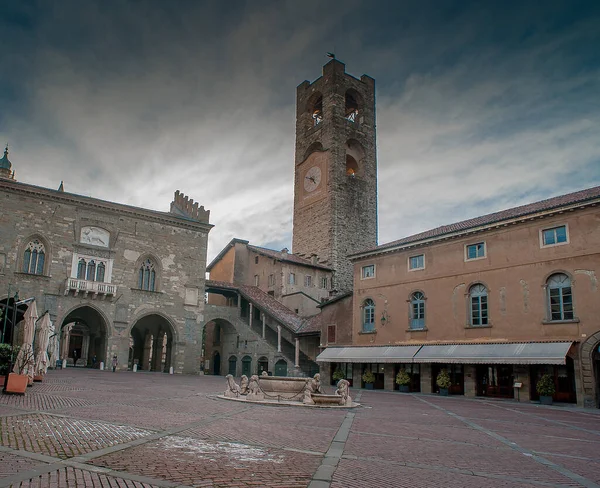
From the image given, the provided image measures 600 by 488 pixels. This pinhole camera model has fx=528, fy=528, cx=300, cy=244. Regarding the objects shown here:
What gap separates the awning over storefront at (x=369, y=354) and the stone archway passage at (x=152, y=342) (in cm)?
1426

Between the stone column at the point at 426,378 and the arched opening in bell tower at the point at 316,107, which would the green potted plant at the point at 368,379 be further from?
the arched opening in bell tower at the point at 316,107

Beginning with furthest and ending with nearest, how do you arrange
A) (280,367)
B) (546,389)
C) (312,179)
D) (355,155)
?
1. (355,155)
2. (312,179)
3. (280,367)
4. (546,389)

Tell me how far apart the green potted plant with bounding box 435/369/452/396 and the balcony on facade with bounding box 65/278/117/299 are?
2319 cm

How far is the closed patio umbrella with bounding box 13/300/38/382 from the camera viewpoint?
1588 cm

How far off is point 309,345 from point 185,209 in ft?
54.9

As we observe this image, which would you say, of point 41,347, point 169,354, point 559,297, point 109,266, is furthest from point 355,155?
point 41,347

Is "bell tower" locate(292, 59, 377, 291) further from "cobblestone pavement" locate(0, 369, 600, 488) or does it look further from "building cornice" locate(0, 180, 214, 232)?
"cobblestone pavement" locate(0, 369, 600, 488)

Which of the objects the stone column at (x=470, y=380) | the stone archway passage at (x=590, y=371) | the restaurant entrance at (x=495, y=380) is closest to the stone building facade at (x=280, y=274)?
the stone column at (x=470, y=380)

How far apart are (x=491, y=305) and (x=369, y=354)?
25.3 ft

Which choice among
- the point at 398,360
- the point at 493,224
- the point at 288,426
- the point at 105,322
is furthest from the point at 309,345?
the point at 288,426

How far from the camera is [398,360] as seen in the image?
91.1 ft

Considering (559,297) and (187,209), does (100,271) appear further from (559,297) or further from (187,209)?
(559,297)

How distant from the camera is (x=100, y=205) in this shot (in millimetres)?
38062

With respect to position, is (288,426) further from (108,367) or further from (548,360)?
(108,367)
